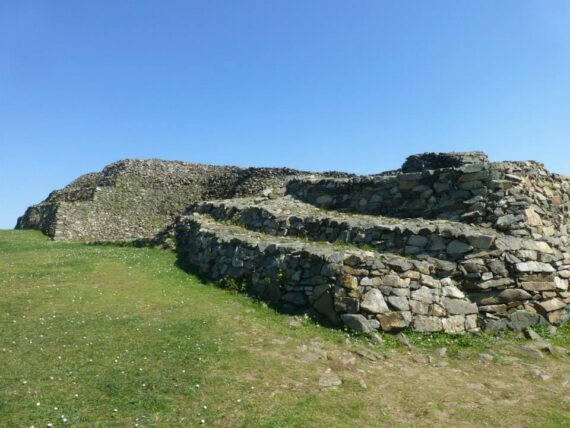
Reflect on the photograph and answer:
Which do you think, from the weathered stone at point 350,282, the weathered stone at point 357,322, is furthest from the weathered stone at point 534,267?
the weathered stone at point 357,322

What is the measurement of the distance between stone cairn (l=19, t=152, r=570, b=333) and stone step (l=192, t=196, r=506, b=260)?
4 centimetres

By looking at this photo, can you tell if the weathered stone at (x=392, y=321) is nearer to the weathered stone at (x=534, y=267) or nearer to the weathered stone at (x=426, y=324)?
the weathered stone at (x=426, y=324)

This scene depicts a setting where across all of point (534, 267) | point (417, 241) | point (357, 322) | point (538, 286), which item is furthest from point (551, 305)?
point (357, 322)

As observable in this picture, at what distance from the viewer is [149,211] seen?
34844 mm

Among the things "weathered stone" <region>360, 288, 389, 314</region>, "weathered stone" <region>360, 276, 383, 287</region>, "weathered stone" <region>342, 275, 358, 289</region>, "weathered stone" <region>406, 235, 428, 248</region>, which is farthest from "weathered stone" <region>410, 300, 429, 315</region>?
"weathered stone" <region>406, 235, 428, 248</region>

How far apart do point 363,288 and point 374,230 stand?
Answer: 3087mm

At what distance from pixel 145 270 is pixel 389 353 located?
34.2 feet

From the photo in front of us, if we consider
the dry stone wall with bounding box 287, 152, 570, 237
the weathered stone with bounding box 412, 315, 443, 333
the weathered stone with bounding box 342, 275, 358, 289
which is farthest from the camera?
the dry stone wall with bounding box 287, 152, 570, 237

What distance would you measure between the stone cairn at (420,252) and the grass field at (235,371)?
34.4 inches

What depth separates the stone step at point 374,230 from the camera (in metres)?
13.1

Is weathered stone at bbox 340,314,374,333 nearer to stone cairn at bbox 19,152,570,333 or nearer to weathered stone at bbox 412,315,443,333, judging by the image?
stone cairn at bbox 19,152,570,333

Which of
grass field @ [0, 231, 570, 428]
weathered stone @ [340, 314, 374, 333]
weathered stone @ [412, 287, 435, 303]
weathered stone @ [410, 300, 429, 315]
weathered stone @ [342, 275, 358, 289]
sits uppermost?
weathered stone @ [342, 275, 358, 289]

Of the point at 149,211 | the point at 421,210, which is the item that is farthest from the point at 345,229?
the point at 149,211

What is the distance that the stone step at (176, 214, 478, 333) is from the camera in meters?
11.6
